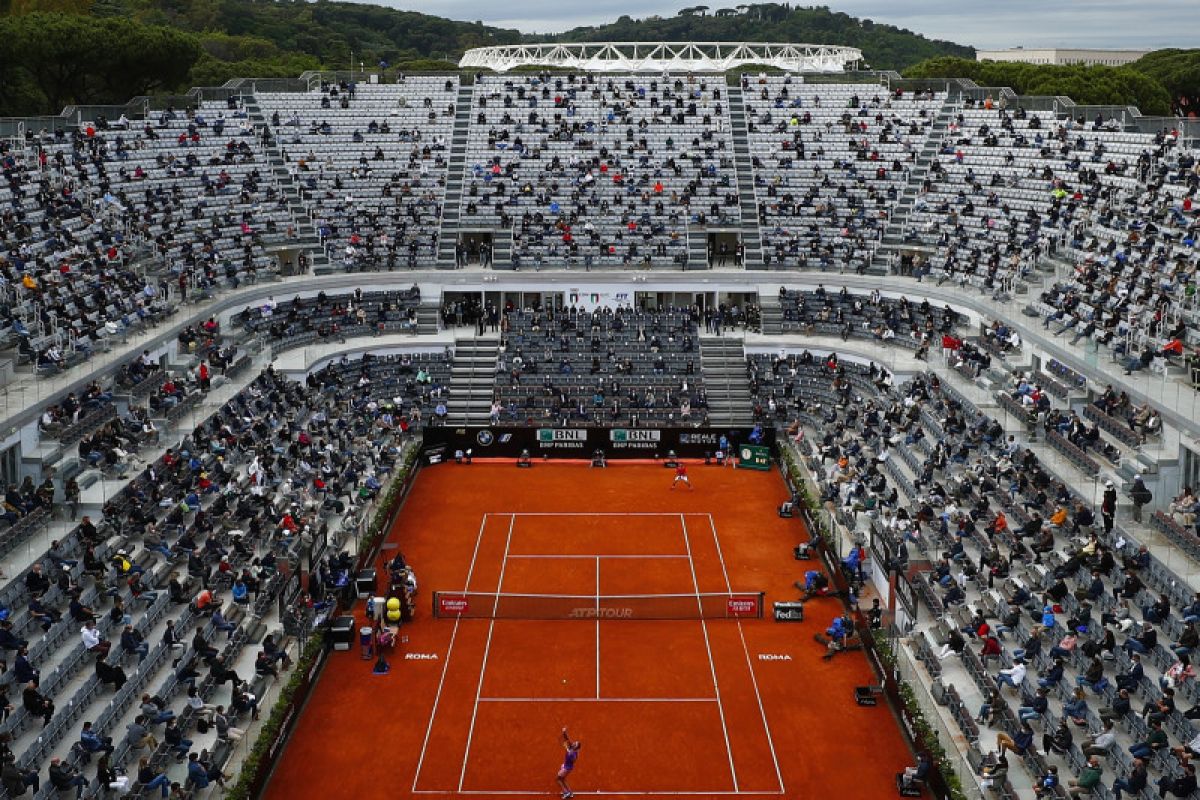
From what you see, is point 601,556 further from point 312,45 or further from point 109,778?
point 312,45

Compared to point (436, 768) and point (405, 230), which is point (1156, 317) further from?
point (405, 230)

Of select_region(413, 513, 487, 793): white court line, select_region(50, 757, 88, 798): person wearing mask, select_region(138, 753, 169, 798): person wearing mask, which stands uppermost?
select_region(50, 757, 88, 798): person wearing mask

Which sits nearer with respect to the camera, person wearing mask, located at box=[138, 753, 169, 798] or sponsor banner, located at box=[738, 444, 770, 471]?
person wearing mask, located at box=[138, 753, 169, 798]

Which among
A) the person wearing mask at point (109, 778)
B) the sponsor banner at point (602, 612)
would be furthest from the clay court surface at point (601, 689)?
the person wearing mask at point (109, 778)

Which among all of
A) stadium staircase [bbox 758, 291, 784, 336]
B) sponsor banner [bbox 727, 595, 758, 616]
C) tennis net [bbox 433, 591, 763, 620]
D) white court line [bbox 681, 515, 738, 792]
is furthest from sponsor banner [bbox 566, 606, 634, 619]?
stadium staircase [bbox 758, 291, 784, 336]

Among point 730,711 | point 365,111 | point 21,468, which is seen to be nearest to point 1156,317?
point 730,711

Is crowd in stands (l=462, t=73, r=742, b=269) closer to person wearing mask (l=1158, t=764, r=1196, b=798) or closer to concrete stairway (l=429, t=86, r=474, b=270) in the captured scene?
concrete stairway (l=429, t=86, r=474, b=270)
